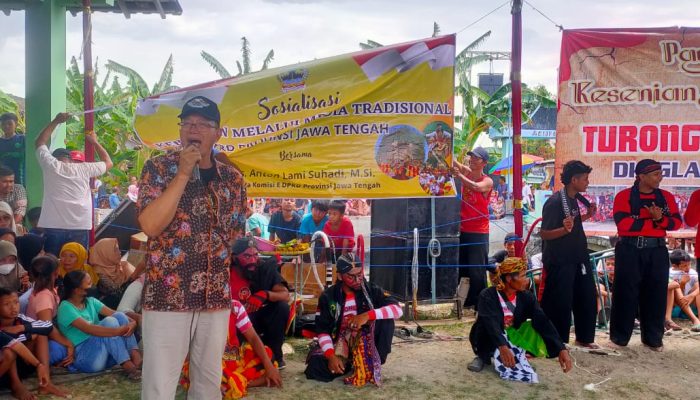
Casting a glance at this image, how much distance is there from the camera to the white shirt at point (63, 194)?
635 centimetres

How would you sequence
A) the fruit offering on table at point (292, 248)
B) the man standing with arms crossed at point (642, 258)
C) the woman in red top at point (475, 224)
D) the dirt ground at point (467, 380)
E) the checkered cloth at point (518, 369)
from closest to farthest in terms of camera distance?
the dirt ground at point (467, 380) → the checkered cloth at point (518, 369) → the man standing with arms crossed at point (642, 258) → the fruit offering on table at point (292, 248) → the woman in red top at point (475, 224)

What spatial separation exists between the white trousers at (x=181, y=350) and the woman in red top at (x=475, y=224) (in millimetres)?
4521

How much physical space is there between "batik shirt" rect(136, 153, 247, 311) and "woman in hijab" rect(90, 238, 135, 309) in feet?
10.2

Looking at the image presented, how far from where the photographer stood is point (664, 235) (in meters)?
6.14

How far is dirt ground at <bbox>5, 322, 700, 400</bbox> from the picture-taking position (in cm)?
484

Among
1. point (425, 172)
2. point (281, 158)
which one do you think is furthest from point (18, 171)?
point (425, 172)

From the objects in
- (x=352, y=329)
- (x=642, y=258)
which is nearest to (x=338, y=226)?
(x=352, y=329)

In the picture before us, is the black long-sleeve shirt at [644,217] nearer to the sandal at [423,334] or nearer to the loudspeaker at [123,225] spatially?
the sandal at [423,334]

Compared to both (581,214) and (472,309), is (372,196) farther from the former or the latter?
(472,309)

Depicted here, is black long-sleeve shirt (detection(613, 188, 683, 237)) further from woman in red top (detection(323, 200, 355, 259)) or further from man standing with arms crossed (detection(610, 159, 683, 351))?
woman in red top (detection(323, 200, 355, 259))

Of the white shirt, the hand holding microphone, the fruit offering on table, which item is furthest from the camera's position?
the fruit offering on table

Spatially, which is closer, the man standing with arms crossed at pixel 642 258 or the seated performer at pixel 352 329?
the seated performer at pixel 352 329

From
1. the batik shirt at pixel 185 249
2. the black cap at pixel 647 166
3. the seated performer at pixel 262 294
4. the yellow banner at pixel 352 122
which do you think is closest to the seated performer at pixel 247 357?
the seated performer at pixel 262 294

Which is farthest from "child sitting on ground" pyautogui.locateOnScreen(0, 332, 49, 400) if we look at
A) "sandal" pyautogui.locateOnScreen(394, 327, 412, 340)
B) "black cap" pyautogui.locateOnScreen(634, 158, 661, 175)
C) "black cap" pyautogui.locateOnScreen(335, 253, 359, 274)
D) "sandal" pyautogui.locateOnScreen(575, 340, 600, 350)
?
"black cap" pyautogui.locateOnScreen(634, 158, 661, 175)
